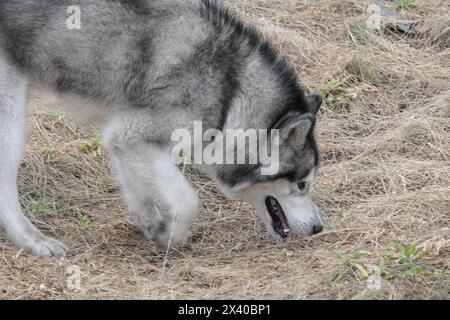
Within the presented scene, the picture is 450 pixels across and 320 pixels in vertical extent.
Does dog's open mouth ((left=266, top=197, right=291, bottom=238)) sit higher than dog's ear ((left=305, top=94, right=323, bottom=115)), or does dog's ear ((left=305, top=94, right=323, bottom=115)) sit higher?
dog's ear ((left=305, top=94, right=323, bottom=115))

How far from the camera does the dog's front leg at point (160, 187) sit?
5840 mm

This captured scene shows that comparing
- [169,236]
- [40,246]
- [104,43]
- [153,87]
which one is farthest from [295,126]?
[40,246]

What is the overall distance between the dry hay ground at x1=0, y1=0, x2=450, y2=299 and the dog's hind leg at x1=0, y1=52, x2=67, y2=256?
122mm

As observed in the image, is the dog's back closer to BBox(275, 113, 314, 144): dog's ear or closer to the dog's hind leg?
the dog's hind leg

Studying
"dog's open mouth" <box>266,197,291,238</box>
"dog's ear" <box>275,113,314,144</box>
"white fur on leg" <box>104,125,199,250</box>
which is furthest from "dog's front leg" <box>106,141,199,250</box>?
"dog's ear" <box>275,113,314,144</box>

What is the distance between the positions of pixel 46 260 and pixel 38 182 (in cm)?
136

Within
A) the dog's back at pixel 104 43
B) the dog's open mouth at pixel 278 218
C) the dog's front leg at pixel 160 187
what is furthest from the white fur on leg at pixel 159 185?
the dog's open mouth at pixel 278 218

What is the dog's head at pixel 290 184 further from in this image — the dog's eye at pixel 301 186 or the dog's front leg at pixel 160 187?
the dog's front leg at pixel 160 187

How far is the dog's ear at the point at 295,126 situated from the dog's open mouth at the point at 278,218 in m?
0.53

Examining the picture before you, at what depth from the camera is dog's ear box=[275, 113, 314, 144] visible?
577 cm

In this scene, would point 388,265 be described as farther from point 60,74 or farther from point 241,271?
point 60,74

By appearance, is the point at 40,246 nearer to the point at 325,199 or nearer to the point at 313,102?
the point at 313,102

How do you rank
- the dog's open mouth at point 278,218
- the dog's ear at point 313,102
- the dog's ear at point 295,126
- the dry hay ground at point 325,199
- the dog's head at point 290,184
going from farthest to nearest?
1. the dog's open mouth at point 278,218
2. the dog's ear at point 313,102
3. the dog's head at point 290,184
4. the dog's ear at point 295,126
5. the dry hay ground at point 325,199
